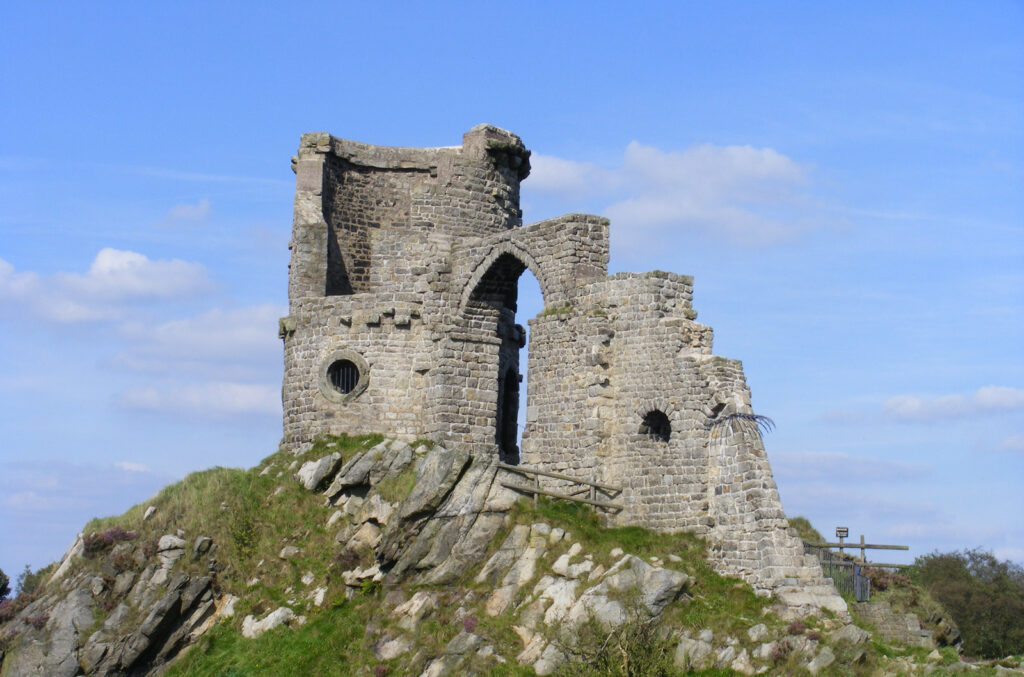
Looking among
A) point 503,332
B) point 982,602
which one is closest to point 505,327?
point 503,332

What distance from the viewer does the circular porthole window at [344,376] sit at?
31.4m

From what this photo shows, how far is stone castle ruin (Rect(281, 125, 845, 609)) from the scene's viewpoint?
980 inches

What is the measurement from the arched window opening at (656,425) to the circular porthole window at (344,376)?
26.8 ft

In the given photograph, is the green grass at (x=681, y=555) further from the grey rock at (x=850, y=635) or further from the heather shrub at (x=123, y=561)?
the heather shrub at (x=123, y=561)

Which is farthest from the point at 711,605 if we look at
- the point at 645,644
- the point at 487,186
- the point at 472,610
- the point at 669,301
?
the point at 487,186

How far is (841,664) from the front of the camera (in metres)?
21.4

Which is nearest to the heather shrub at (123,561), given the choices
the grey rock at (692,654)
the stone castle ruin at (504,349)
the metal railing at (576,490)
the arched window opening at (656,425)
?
the stone castle ruin at (504,349)

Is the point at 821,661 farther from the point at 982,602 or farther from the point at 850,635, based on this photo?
the point at 982,602

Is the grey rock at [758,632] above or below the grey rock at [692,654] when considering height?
above

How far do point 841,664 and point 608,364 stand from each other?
27.5 feet

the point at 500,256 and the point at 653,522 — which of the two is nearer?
the point at 653,522

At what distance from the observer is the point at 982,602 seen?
44656 mm

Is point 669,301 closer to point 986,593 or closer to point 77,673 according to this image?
point 77,673

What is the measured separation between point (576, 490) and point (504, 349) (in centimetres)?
575
